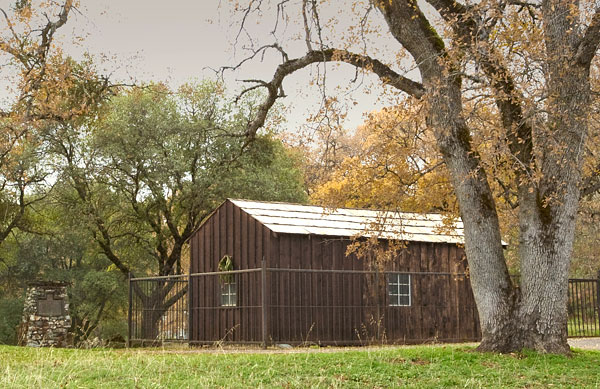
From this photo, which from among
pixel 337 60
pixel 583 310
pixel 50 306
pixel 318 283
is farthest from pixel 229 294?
pixel 583 310

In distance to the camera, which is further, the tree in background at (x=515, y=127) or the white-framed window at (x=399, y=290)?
the white-framed window at (x=399, y=290)

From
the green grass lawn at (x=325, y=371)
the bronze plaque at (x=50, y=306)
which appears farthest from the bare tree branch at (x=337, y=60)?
the bronze plaque at (x=50, y=306)

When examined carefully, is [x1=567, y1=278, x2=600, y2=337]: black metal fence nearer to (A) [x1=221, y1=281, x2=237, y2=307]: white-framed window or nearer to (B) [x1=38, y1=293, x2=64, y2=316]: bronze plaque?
(A) [x1=221, y1=281, x2=237, y2=307]: white-framed window

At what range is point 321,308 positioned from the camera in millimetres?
20094

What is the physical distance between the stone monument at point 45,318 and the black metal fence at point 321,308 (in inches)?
148

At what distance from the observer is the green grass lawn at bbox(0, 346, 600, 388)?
10148mm

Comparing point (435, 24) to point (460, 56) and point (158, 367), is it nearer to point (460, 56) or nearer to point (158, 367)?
point (460, 56)

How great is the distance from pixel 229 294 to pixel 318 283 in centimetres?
282

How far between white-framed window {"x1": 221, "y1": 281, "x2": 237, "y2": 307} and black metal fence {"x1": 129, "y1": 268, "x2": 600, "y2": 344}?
3 centimetres

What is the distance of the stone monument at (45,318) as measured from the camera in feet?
81.9

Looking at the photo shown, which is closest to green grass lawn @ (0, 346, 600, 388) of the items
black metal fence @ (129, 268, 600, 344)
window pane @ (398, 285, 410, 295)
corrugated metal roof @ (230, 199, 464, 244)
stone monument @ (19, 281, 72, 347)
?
black metal fence @ (129, 268, 600, 344)

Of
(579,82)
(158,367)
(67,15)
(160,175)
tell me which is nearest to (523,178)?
(579,82)

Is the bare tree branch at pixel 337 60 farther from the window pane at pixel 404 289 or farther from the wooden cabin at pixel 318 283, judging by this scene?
the window pane at pixel 404 289

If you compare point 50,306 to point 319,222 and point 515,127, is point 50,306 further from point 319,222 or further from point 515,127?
point 515,127
